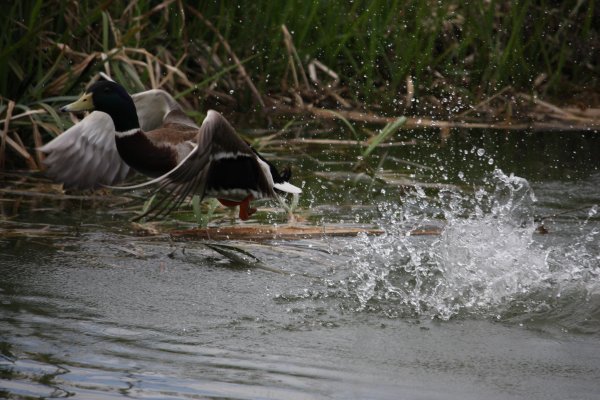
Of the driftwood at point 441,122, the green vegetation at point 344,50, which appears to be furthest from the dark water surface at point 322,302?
the driftwood at point 441,122

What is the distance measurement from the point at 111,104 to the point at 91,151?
31 cm

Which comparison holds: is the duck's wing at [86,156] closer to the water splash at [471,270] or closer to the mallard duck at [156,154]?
the mallard duck at [156,154]

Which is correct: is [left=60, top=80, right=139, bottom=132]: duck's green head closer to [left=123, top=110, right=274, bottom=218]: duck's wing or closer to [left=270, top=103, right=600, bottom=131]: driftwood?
[left=123, top=110, right=274, bottom=218]: duck's wing

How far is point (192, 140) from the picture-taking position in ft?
17.9

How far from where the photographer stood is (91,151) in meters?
5.66

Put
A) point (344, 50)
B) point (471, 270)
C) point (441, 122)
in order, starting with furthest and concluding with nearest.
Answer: point (344, 50) → point (441, 122) → point (471, 270)

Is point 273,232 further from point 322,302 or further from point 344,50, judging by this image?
point 344,50

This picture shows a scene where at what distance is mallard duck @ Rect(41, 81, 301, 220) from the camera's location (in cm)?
513

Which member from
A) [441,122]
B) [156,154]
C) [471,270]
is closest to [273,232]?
[156,154]

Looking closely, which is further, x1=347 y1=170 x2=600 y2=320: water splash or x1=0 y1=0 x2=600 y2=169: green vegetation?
x1=0 y1=0 x2=600 y2=169: green vegetation

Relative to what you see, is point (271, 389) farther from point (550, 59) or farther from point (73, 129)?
point (550, 59)

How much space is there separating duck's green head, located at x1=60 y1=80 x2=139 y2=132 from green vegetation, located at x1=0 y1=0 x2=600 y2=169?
50.2 inches

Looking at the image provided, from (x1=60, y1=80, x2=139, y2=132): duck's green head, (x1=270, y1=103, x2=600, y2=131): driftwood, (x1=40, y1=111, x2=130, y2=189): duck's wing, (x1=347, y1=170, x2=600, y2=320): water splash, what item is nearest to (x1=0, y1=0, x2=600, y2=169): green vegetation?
(x1=270, y1=103, x2=600, y2=131): driftwood

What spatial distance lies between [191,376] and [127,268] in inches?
57.7
